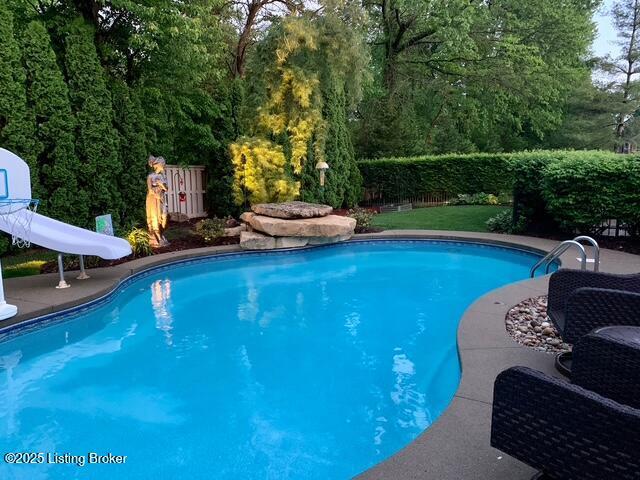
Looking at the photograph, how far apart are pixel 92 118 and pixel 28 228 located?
13.8 ft

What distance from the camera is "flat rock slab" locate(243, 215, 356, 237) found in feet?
34.7

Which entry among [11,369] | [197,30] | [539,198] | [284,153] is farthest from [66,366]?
[539,198]

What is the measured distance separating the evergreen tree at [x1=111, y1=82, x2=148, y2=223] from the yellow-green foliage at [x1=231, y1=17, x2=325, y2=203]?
243 centimetres

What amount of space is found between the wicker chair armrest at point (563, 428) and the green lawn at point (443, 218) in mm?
11101

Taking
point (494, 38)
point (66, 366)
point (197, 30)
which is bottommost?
point (66, 366)

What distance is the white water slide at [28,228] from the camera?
5.64 metres

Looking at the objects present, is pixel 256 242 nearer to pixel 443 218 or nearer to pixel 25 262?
pixel 25 262

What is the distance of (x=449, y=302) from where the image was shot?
704cm

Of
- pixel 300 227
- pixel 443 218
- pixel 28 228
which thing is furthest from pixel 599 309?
pixel 443 218

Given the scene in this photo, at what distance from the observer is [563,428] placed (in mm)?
1766

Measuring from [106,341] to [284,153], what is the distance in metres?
8.79

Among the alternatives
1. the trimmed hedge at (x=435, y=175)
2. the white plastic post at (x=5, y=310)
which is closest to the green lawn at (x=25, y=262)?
the white plastic post at (x=5, y=310)

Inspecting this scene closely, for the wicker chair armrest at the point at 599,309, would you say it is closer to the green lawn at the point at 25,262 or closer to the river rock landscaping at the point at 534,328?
the river rock landscaping at the point at 534,328

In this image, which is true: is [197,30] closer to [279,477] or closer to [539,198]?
→ [539,198]
